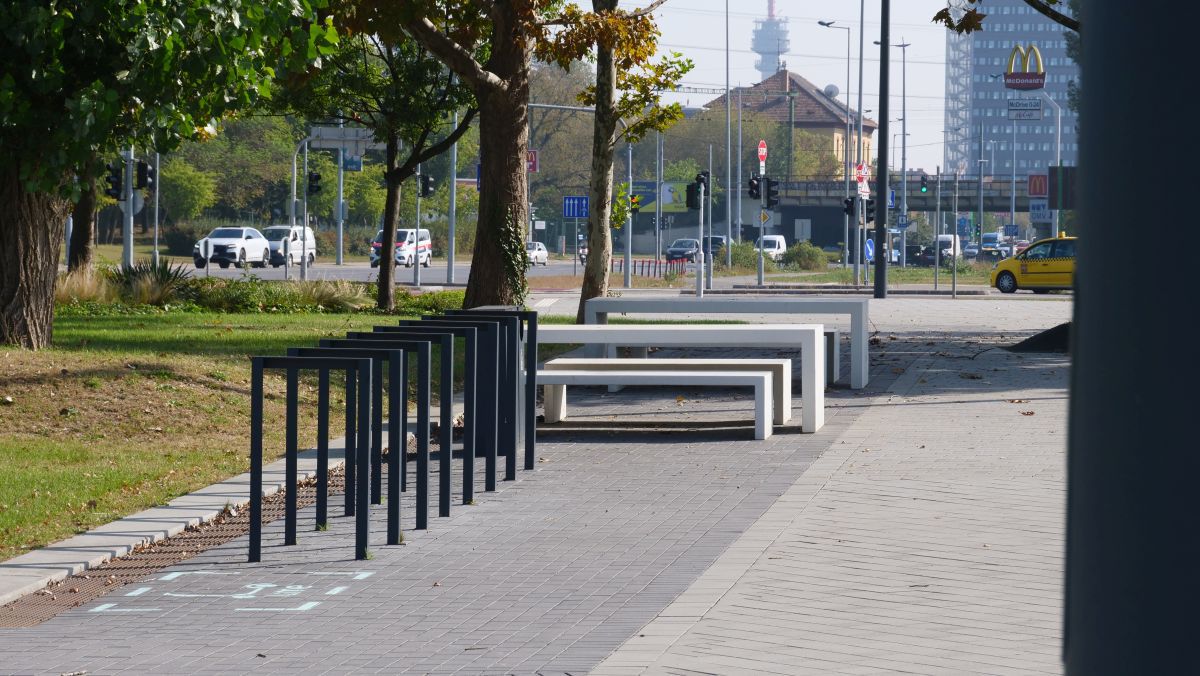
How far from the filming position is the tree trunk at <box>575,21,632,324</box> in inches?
822

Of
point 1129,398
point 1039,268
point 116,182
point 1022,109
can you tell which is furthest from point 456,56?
point 1022,109

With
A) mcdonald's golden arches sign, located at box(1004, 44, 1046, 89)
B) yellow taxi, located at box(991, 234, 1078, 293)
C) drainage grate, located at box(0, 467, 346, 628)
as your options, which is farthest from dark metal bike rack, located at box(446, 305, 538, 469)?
mcdonald's golden arches sign, located at box(1004, 44, 1046, 89)

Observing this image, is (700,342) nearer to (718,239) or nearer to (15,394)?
(15,394)

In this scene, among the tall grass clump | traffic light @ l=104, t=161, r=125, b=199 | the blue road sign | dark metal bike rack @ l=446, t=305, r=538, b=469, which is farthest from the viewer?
the blue road sign

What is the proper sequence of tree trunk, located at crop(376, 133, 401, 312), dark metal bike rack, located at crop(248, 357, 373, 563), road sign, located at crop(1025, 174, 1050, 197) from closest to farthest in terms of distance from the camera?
dark metal bike rack, located at crop(248, 357, 373, 563) < tree trunk, located at crop(376, 133, 401, 312) < road sign, located at crop(1025, 174, 1050, 197)

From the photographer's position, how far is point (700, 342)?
41.5ft

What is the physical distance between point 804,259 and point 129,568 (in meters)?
65.9

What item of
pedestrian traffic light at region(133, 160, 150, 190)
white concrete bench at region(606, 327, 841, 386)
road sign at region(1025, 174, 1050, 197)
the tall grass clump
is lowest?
white concrete bench at region(606, 327, 841, 386)

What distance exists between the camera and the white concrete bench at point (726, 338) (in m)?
11.9

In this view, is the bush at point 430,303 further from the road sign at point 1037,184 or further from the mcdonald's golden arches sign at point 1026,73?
the mcdonald's golden arches sign at point 1026,73

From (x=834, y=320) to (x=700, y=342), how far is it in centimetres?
1499

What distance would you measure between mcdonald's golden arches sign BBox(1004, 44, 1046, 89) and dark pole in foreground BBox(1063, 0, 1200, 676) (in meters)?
101

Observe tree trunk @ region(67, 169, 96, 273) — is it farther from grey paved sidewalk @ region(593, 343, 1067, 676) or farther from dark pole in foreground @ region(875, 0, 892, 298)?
grey paved sidewalk @ region(593, 343, 1067, 676)

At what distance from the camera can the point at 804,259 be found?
71688 mm
